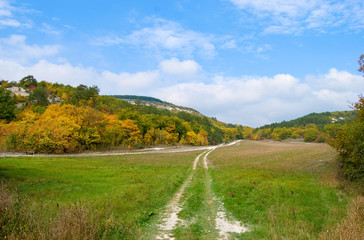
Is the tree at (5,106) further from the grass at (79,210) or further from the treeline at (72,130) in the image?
the grass at (79,210)

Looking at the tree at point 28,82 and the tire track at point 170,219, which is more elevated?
the tree at point 28,82

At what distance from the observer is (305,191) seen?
15.2m

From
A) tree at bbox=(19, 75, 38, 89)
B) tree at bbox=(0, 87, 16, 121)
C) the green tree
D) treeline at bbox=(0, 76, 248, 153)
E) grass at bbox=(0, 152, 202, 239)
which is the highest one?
tree at bbox=(19, 75, 38, 89)

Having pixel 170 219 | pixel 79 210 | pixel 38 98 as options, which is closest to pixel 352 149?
pixel 170 219

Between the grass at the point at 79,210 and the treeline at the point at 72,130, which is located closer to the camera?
the grass at the point at 79,210

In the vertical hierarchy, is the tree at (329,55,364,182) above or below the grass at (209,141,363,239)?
above

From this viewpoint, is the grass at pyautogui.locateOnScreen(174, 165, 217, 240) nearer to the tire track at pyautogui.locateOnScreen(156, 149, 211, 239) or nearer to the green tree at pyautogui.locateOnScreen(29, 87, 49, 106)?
the tire track at pyautogui.locateOnScreen(156, 149, 211, 239)

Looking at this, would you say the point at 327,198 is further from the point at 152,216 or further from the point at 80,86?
the point at 80,86

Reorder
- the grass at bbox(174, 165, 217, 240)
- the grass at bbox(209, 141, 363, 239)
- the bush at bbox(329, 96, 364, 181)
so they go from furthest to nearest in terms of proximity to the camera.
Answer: the bush at bbox(329, 96, 364, 181) → the grass at bbox(209, 141, 363, 239) → the grass at bbox(174, 165, 217, 240)

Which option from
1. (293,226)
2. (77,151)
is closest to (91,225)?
(293,226)

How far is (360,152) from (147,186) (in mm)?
16805

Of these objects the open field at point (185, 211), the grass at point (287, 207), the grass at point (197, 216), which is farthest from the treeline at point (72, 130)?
the grass at point (287, 207)

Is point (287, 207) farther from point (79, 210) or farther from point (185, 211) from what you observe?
point (79, 210)

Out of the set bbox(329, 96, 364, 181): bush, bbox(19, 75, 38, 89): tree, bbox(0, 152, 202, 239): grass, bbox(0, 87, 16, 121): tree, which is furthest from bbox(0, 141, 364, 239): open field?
bbox(19, 75, 38, 89): tree
